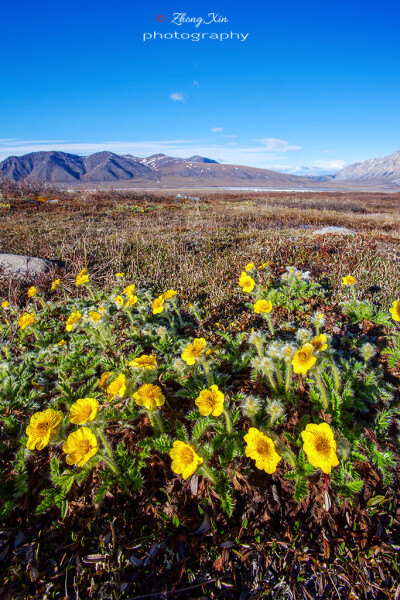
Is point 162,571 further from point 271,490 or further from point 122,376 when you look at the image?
point 122,376

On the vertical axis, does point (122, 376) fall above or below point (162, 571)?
above

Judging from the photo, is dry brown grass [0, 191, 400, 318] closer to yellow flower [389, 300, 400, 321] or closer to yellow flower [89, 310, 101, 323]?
yellow flower [89, 310, 101, 323]

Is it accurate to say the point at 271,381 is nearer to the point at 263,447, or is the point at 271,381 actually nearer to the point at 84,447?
the point at 263,447

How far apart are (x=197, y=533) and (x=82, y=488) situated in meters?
1.01

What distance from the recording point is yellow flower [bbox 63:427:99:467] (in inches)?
77.0

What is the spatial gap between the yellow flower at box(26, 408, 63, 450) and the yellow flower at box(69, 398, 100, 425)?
0.42 ft

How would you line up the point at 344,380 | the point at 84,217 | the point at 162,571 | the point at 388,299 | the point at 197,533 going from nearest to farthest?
the point at 162,571 < the point at 197,533 < the point at 344,380 < the point at 388,299 < the point at 84,217

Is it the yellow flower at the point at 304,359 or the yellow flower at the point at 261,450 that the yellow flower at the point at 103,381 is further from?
the yellow flower at the point at 304,359

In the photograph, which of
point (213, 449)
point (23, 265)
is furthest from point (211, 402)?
point (23, 265)

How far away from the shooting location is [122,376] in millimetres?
2254

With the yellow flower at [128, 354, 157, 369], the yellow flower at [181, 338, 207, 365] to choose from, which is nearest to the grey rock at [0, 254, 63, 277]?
the yellow flower at [128, 354, 157, 369]

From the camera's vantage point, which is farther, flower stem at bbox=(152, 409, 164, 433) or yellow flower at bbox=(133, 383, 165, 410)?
flower stem at bbox=(152, 409, 164, 433)

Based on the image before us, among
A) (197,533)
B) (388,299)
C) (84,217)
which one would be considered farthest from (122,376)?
(84,217)

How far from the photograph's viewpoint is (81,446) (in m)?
2.02
